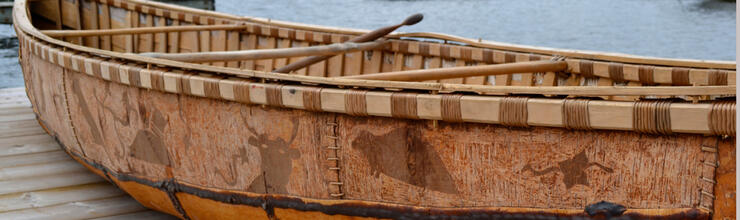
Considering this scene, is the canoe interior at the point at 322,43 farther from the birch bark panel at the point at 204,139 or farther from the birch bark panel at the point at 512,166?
the birch bark panel at the point at 204,139

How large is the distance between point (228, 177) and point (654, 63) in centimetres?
126

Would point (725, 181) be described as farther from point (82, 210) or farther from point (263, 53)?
point (82, 210)

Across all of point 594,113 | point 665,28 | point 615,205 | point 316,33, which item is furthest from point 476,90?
point 665,28

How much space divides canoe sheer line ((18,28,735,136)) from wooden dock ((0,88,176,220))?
78 centimetres

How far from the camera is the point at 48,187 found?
2.89m

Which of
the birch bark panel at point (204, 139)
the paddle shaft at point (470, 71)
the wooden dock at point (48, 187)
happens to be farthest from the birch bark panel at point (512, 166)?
the wooden dock at point (48, 187)

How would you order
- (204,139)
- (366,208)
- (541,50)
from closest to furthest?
(366,208)
(204,139)
(541,50)

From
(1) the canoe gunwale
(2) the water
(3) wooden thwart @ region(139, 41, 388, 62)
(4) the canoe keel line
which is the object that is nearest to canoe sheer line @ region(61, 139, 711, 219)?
(4) the canoe keel line

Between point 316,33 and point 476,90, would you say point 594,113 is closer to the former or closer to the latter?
point 476,90

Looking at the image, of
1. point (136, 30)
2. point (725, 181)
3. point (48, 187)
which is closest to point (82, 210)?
point (48, 187)

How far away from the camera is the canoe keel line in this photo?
4.61ft

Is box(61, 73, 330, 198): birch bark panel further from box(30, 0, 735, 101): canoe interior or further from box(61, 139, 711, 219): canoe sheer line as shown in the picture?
box(30, 0, 735, 101): canoe interior

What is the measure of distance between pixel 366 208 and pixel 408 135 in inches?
9.3

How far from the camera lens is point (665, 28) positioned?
34.1ft
